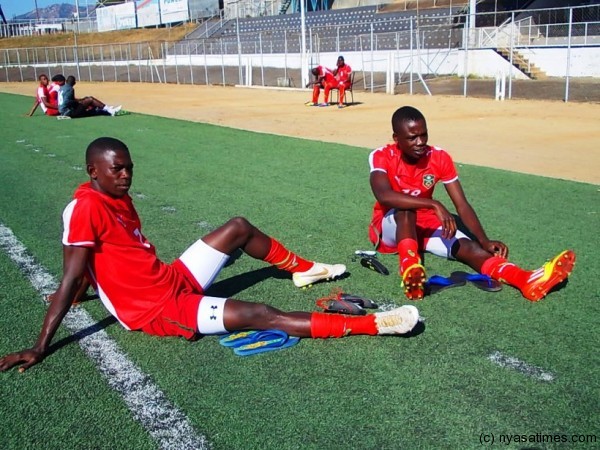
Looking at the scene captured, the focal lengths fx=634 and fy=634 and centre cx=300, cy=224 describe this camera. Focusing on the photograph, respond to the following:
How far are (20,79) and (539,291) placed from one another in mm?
49538

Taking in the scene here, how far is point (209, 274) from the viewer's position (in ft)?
12.7

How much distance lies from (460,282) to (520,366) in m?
1.15

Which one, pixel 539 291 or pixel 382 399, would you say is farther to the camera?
pixel 539 291

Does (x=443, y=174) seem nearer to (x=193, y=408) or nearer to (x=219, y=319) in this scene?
(x=219, y=319)

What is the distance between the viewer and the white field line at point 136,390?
2688 millimetres

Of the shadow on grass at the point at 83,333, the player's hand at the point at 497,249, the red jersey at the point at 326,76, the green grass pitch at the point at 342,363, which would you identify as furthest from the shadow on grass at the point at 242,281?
the red jersey at the point at 326,76

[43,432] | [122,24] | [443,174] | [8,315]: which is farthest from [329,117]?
[122,24]

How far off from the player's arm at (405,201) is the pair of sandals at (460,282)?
307 mm

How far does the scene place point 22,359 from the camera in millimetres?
3279

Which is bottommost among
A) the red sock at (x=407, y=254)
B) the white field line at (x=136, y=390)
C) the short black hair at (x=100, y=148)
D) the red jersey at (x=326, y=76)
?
the white field line at (x=136, y=390)

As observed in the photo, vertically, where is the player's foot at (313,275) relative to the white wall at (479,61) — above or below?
below

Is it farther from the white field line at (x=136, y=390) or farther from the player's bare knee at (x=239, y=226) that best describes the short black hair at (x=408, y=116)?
the white field line at (x=136, y=390)

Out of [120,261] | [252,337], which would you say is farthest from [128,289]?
[252,337]

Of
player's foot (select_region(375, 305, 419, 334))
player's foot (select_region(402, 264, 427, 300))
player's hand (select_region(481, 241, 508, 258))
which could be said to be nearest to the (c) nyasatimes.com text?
player's foot (select_region(375, 305, 419, 334))
